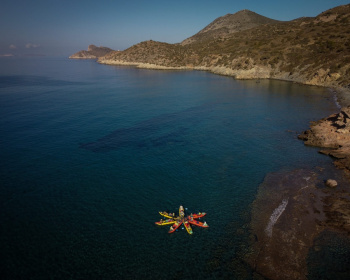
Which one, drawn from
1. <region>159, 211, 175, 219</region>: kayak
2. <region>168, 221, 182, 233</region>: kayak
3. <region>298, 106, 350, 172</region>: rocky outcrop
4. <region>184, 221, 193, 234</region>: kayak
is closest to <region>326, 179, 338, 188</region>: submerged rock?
<region>298, 106, 350, 172</region>: rocky outcrop

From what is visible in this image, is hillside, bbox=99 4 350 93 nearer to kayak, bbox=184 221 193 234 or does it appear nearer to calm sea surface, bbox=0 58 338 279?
calm sea surface, bbox=0 58 338 279

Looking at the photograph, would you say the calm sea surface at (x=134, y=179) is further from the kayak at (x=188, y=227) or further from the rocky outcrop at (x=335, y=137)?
the rocky outcrop at (x=335, y=137)

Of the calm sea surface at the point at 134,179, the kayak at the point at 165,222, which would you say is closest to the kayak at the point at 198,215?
the calm sea surface at the point at 134,179

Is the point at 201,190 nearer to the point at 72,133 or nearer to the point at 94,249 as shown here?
the point at 94,249

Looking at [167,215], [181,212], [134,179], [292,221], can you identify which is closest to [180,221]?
[181,212]

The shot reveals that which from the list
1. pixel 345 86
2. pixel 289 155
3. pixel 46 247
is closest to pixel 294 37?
pixel 345 86
